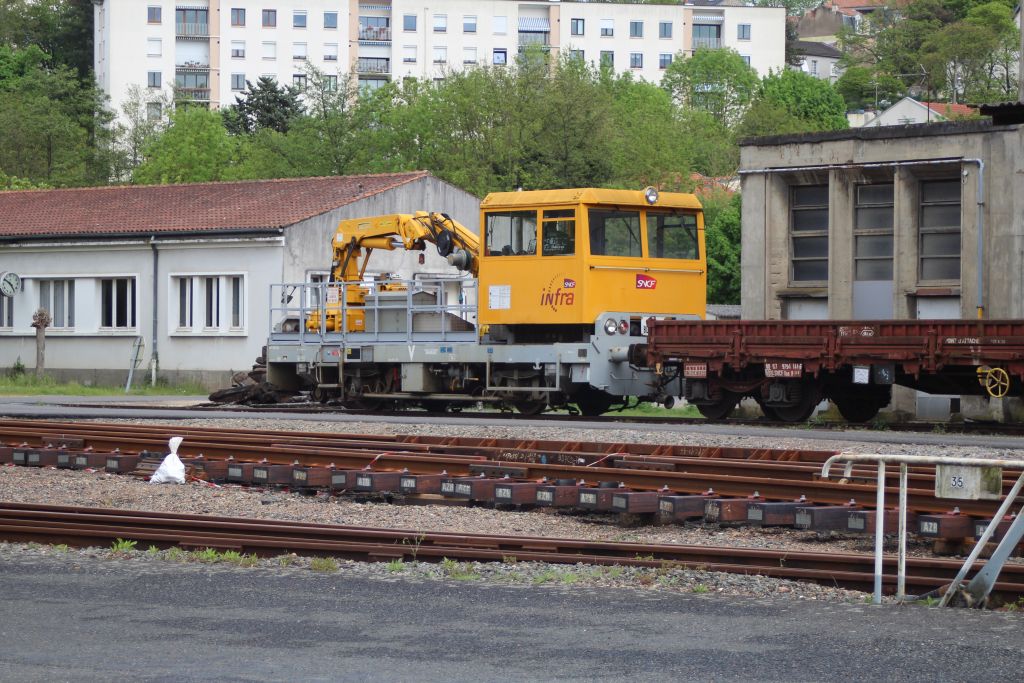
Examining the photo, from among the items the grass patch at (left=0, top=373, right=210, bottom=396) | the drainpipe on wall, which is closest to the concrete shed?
the grass patch at (left=0, top=373, right=210, bottom=396)

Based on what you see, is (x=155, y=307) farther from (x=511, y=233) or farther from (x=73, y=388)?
(x=511, y=233)

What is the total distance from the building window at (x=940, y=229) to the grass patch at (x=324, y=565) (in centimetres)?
2015

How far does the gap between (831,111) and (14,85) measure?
194ft

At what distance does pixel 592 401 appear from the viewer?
23891 mm

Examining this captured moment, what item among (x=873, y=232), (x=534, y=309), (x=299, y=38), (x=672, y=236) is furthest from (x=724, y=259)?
(x=299, y=38)

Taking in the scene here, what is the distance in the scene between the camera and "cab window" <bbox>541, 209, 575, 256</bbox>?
22.8m

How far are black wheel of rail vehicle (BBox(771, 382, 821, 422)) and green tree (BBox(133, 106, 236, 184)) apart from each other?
5277cm

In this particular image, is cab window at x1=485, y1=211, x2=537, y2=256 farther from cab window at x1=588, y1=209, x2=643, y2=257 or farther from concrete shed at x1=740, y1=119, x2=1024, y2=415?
concrete shed at x1=740, y1=119, x2=1024, y2=415

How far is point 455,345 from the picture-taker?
24250 mm

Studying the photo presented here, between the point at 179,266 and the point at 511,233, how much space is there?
15228 mm

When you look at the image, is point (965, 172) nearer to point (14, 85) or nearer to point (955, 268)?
point (955, 268)

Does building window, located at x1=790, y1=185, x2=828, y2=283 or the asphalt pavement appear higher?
building window, located at x1=790, y1=185, x2=828, y2=283

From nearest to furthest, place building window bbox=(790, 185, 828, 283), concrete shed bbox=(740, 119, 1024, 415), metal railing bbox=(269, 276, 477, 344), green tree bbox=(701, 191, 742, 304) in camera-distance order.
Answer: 1. metal railing bbox=(269, 276, 477, 344)
2. concrete shed bbox=(740, 119, 1024, 415)
3. building window bbox=(790, 185, 828, 283)
4. green tree bbox=(701, 191, 742, 304)

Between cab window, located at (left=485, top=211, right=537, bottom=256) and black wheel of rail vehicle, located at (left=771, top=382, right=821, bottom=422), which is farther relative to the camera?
cab window, located at (left=485, top=211, right=537, bottom=256)
